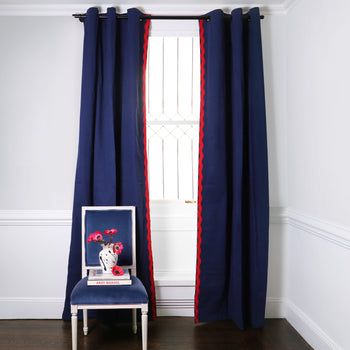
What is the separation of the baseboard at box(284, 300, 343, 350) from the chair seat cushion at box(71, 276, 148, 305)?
43.2 inches

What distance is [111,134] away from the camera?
9.23 feet

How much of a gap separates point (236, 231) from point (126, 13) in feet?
5.96

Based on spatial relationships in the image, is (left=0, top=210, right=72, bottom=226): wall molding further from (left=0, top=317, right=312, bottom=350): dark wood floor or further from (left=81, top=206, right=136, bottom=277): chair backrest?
(left=0, top=317, right=312, bottom=350): dark wood floor

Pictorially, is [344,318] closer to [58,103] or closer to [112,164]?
[112,164]

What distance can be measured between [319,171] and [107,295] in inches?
58.9

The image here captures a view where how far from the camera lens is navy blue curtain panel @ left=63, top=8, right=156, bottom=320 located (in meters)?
2.82

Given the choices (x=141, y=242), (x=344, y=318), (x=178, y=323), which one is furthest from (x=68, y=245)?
(x=344, y=318)

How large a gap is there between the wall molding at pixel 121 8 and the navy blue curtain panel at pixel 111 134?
0.13 metres

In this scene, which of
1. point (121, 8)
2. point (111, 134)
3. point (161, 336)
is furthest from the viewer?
point (121, 8)

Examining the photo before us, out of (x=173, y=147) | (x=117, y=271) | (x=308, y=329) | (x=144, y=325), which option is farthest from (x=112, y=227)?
(x=308, y=329)

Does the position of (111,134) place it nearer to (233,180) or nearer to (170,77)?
(170,77)

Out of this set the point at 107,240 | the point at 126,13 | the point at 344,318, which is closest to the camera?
the point at 344,318

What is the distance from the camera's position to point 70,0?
2.85 m

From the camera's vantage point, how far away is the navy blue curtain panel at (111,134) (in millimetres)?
2818
